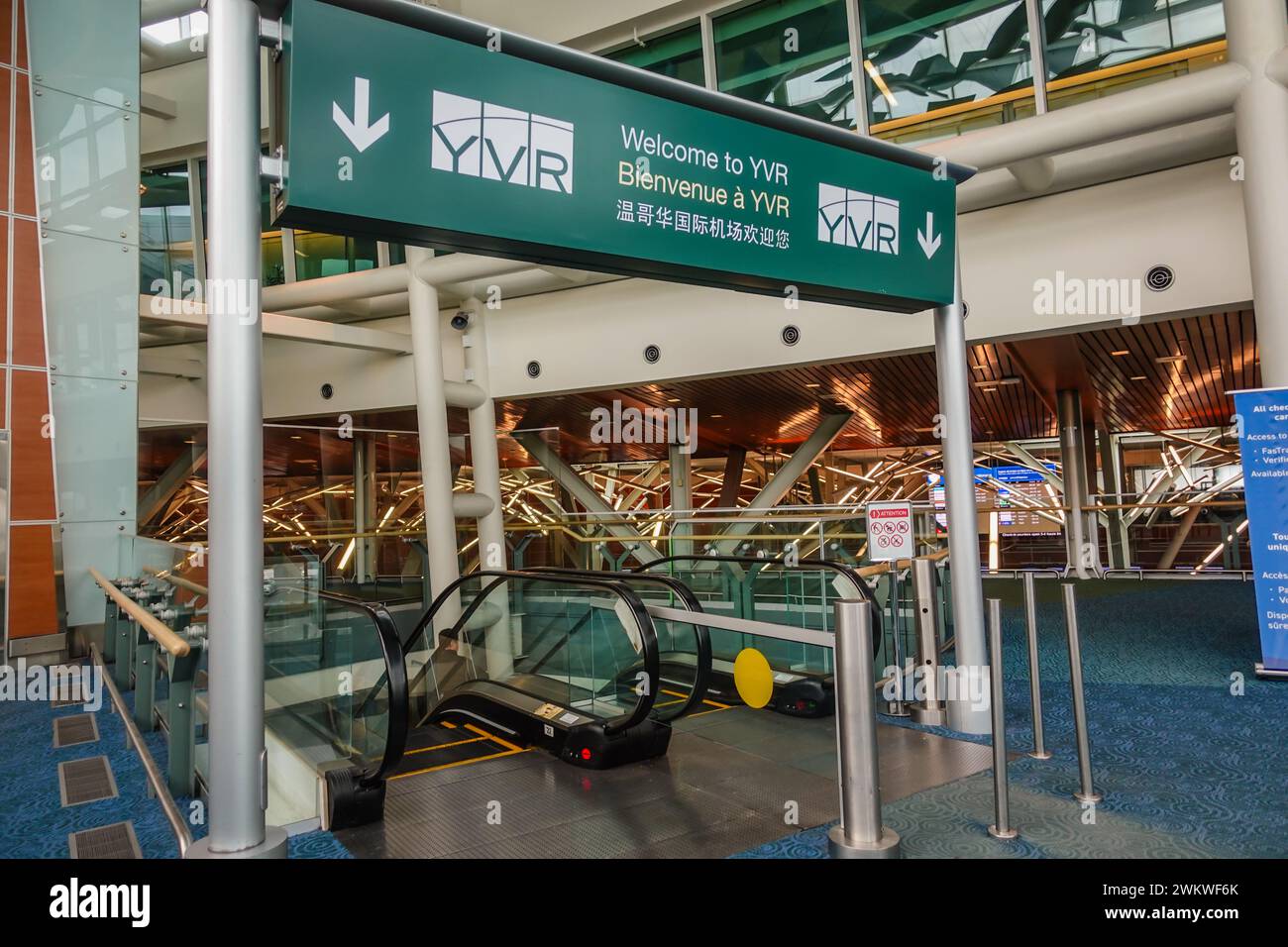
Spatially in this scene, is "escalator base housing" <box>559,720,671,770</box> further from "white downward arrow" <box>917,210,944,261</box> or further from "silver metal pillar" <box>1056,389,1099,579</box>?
"silver metal pillar" <box>1056,389,1099,579</box>

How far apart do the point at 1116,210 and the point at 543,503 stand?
11.8m

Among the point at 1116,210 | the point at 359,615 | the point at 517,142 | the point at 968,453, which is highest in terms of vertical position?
the point at 1116,210

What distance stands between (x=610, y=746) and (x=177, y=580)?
3.19 metres

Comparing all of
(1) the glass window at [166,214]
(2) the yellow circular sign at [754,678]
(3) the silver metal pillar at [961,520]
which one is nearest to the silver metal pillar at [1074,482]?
(3) the silver metal pillar at [961,520]

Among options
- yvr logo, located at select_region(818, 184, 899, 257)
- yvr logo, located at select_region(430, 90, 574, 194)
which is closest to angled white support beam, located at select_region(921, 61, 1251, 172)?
yvr logo, located at select_region(818, 184, 899, 257)

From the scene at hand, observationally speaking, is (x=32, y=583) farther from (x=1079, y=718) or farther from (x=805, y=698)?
(x=1079, y=718)

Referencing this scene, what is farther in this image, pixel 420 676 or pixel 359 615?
pixel 420 676

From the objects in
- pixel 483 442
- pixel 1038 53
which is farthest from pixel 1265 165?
pixel 483 442

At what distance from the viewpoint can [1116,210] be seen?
27.2 feet

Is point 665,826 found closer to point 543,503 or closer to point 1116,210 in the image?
point 1116,210

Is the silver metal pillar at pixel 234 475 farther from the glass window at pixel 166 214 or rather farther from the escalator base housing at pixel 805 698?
the glass window at pixel 166 214

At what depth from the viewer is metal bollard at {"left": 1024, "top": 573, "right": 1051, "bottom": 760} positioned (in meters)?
3.99
